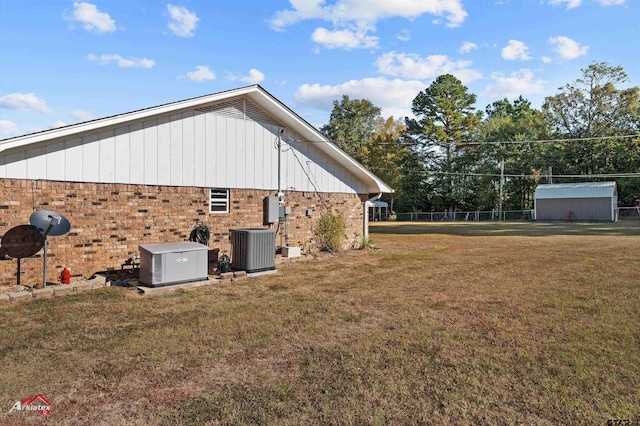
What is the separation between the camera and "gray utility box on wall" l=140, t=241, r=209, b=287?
8102 mm

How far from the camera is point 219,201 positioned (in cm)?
1103

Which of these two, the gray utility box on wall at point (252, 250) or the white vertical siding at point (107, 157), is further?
the gray utility box on wall at point (252, 250)

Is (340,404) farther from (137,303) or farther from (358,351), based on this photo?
(137,303)

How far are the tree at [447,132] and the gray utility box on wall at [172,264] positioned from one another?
130 ft

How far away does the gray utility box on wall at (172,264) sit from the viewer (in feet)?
26.6

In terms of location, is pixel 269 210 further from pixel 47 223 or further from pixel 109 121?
pixel 47 223

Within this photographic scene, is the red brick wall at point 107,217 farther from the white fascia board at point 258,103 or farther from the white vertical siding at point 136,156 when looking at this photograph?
the white fascia board at point 258,103

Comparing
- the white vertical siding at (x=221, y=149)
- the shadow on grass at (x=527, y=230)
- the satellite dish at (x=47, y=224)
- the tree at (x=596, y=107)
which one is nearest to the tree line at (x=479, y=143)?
the tree at (x=596, y=107)

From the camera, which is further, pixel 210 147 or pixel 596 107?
pixel 596 107

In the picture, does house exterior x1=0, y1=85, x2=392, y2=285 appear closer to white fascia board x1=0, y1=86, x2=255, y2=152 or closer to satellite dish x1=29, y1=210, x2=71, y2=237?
white fascia board x1=0, y1=86, x2=255, y2=152

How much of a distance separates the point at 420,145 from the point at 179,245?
136ft

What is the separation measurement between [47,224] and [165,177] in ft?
9.63

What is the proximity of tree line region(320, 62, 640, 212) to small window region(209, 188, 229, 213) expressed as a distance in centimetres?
3215

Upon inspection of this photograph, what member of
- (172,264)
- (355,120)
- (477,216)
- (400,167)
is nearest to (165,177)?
(172,264)
